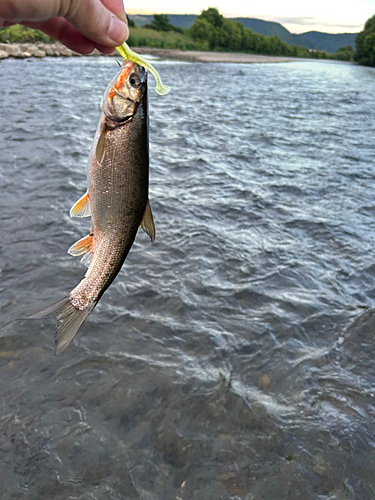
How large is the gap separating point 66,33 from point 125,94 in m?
0.77

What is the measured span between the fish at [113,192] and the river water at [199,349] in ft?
7.19

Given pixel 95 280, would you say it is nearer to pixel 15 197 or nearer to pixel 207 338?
pixel 207 338

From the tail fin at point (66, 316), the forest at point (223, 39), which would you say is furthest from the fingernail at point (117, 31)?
the forest at point (223, 39)

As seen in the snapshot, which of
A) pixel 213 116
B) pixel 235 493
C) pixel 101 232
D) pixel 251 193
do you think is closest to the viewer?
pixel 101 232

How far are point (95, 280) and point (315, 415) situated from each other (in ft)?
10.5

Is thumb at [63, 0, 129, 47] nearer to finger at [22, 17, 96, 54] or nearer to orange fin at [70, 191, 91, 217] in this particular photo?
finger at [22, 17, 96, 54]

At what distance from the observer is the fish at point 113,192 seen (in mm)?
1997

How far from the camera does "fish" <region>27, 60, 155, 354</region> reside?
200cm

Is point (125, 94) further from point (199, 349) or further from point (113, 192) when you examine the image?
point (199, 349)

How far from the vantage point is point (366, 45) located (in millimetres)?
98062

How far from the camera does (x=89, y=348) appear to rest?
4.90 metres

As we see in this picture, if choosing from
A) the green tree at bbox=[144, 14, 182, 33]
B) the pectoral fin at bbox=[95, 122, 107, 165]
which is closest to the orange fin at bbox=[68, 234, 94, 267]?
the pectoral fin at bbox=[95, 122, 107, 165]

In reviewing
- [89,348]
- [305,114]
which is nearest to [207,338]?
[89,348]

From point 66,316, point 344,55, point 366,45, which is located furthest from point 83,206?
point 344,55
